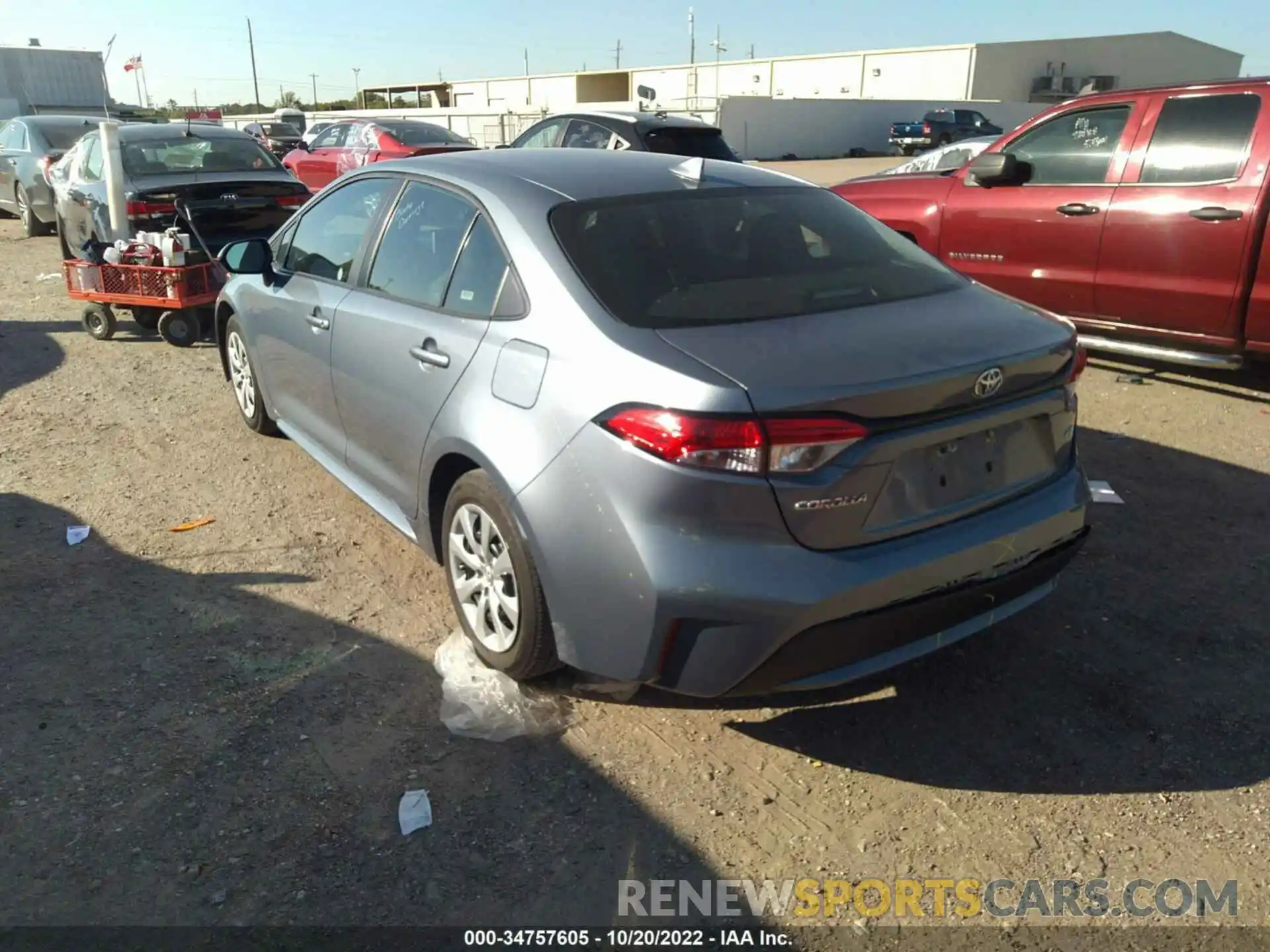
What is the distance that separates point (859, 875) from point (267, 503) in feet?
11.5

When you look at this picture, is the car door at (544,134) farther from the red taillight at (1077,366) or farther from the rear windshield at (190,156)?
the red taillight at (1077,366)

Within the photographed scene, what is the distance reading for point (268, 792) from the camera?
2.92 meters

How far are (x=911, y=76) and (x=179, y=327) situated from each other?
5639 centimetres

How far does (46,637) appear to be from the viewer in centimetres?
375

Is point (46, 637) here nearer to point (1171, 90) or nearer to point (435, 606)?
point (435, 606)

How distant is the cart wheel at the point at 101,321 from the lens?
8445 mm

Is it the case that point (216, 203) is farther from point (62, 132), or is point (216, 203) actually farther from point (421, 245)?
point (62, 132)

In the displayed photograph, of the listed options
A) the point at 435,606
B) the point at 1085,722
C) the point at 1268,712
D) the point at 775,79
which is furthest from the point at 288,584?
the point at 775,79

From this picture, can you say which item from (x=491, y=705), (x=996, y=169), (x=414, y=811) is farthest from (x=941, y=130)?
(x=414, y=811)

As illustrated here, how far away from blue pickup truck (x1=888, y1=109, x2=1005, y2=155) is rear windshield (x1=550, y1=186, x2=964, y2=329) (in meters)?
38.8

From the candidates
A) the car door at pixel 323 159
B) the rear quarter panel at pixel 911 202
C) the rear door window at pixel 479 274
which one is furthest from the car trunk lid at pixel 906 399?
the car door at pixel 323 159

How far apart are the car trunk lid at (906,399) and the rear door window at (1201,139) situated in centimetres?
368

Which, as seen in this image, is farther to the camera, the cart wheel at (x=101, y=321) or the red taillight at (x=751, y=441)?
the cart wheel at (x=101, y=321)

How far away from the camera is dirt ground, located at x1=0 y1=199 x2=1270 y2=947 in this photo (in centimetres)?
262
